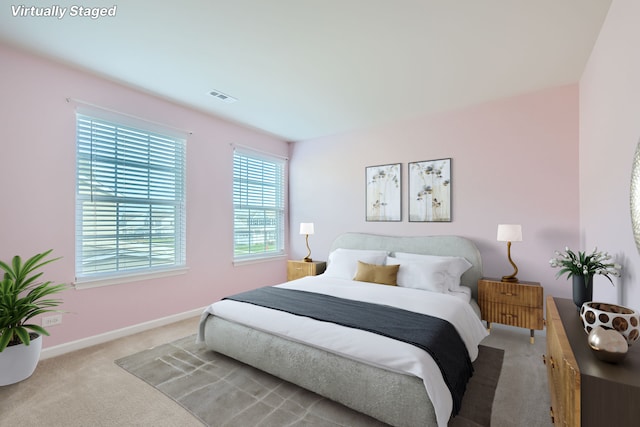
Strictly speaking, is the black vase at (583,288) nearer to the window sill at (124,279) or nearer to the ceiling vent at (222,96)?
the ceiling vent at (222,96)

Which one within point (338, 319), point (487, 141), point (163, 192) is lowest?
point (338, 319)

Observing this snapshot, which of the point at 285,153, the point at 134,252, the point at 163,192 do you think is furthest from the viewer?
the point at 285,153

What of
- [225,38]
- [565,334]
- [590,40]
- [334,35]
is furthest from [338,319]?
[590,40]

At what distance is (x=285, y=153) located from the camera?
5281 mm

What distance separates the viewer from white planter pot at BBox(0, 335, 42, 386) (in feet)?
7.11

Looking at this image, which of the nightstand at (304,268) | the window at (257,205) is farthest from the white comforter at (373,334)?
the window at (257,205)

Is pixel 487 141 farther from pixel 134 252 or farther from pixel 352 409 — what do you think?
pixel 134 252

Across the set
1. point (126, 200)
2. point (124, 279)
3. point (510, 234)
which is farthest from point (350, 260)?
point (126, 200)

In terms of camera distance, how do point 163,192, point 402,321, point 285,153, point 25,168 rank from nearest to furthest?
point 402,321, point 25,168, point 163,192, point 285,153

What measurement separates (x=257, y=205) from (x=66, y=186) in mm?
2445

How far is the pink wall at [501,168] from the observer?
3145 mm

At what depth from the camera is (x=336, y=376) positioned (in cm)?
194

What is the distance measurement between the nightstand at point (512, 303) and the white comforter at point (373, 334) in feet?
2.14

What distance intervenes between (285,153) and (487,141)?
10.5 ft
